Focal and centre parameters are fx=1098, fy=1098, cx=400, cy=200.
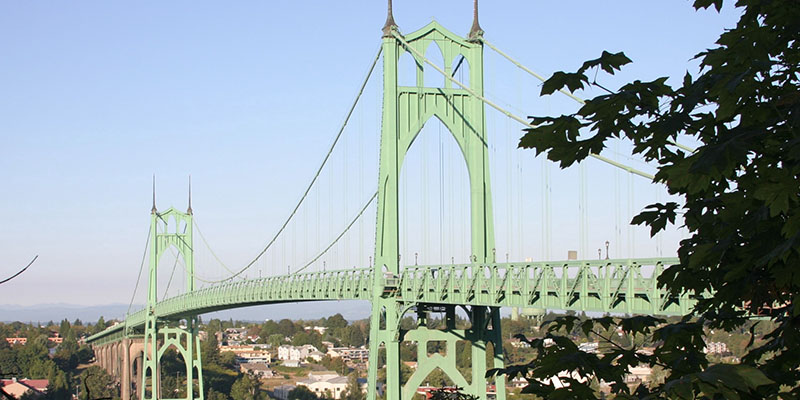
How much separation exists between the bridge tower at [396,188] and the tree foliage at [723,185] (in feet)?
72.0

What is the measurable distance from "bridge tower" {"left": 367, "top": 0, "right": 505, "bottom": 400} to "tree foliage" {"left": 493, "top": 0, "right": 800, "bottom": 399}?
72.0 feet

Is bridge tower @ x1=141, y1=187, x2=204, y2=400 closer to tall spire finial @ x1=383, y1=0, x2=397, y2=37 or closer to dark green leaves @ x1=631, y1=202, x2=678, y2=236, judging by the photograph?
tall spire finial @ x1=383, y1=0, x2=397, y2=37

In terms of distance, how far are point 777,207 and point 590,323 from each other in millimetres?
1758

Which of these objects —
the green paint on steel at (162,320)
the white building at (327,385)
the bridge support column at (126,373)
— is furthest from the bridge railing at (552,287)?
the white building at (327,385)

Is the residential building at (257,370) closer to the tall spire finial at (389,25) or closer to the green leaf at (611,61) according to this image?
the tall spire finial at (389,25)

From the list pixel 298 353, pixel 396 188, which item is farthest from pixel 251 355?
pixel 396 188

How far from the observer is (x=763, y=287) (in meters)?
4.72

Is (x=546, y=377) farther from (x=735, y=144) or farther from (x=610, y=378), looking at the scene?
(x=735, y=144)

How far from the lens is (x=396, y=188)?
94.2 ft

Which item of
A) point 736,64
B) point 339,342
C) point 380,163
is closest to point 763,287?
point 736,64

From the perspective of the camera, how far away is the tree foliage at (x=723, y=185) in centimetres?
427

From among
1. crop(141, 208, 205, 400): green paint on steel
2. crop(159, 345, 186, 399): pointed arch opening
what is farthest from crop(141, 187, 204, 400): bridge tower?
crop(159, 345, 186, 399): pointed arch opening

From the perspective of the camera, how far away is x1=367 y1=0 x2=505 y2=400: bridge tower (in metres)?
27.8

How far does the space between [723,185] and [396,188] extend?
23679mm
